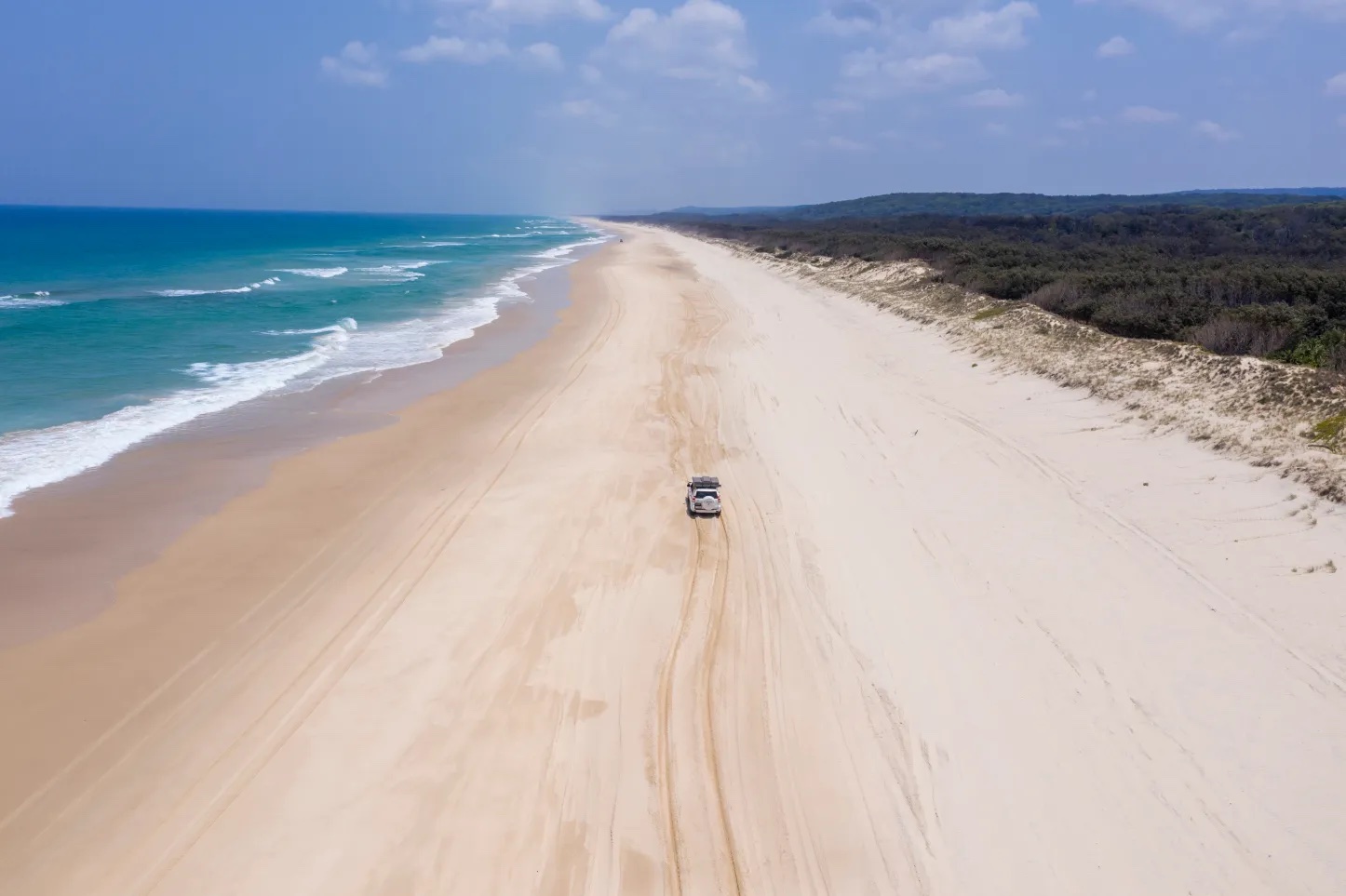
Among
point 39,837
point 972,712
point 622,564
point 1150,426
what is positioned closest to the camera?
point 39,837

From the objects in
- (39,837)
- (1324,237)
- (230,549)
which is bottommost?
(39,837)

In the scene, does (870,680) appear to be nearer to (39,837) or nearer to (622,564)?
(622,564)

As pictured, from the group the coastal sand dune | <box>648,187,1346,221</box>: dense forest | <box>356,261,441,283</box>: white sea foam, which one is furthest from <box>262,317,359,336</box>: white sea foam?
<box>648,187,1346,221</box>: dense forest

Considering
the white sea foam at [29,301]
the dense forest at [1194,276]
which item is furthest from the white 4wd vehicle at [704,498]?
the white sea foam at [29,301]

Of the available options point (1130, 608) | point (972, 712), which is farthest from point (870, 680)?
point (1130, 608)

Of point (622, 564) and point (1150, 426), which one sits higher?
point (1150, 426)

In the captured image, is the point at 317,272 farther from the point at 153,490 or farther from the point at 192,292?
the point at 153,490

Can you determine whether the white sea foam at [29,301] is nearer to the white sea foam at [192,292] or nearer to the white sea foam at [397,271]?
the white sea foam at [192,292]
